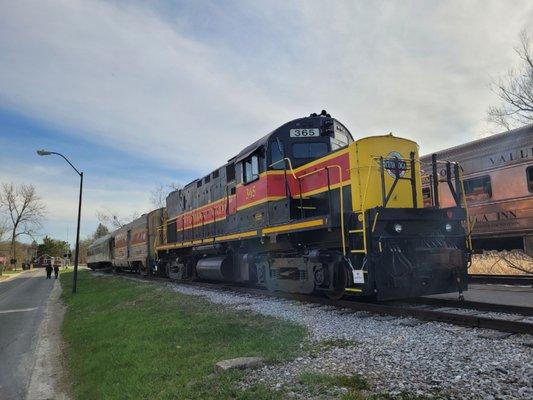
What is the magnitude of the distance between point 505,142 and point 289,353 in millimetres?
10199

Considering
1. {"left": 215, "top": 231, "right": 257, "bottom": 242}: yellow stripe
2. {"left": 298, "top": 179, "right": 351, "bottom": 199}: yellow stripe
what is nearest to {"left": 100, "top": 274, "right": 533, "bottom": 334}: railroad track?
{"left": 215, "top": 231, "right": 257, "bottom": 242}: yellow stripe

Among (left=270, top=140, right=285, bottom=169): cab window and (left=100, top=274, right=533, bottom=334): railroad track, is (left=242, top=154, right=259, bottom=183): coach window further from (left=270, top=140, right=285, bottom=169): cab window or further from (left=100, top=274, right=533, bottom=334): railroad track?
(left=100, top=274, right=533, bottom=334): railroad track

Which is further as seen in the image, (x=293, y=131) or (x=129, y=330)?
(x=293, y=131)

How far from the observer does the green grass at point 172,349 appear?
16.7 feet

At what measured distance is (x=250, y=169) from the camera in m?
12.0

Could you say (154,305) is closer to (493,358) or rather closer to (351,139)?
(351,139)

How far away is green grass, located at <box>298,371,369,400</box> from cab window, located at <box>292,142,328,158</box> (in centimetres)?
686

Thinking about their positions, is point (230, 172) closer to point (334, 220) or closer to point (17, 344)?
point (334, 220)

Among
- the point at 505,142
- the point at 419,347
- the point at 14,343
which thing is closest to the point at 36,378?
the point at 14,343

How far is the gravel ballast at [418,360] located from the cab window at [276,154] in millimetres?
4419

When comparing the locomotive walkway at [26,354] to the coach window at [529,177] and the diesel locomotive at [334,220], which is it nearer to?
the diesel locomotive at [334,220]

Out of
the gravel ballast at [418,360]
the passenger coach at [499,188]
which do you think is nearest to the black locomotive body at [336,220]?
the gravel ballast at [418,360]

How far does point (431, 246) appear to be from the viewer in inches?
342

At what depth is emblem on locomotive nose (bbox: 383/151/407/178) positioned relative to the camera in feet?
28.9
